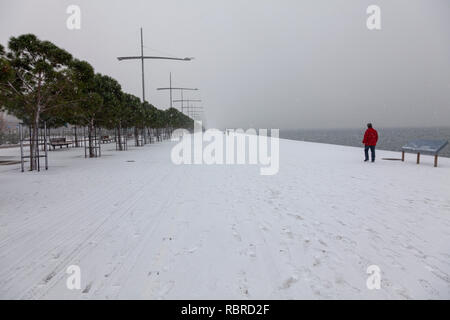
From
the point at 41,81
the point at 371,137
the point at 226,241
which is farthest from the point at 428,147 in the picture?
the point at 41,81

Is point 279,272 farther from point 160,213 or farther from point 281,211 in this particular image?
point 160,213

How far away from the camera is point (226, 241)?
4.73 meters

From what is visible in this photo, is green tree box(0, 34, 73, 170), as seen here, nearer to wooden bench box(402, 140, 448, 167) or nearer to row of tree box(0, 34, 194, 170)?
row of tree box(0, 34, 194, 170)

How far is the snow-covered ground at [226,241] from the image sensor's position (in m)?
3.37

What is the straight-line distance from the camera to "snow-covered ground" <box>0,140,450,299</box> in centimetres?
337

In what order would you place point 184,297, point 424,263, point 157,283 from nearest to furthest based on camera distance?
point 184,297, point 157,283, point 424,263

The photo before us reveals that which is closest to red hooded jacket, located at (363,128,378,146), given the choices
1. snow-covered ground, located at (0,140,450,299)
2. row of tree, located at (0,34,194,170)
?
snow-covered ground, located at (0,140,450,299)

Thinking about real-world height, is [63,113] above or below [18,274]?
above

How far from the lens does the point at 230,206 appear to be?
22.8 feet

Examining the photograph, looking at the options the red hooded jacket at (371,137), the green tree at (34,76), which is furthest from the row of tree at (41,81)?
the red hooded jacket at (371,137)

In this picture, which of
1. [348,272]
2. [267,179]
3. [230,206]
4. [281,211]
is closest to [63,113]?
[267,179]

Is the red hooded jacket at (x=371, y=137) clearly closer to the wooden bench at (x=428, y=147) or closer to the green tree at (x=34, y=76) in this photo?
the wooden bench at (x=428, y=147)

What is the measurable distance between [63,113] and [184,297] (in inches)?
624

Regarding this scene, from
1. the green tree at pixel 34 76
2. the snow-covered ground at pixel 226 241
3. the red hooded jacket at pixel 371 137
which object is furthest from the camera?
the red hooded jacket at pixel 371 137
